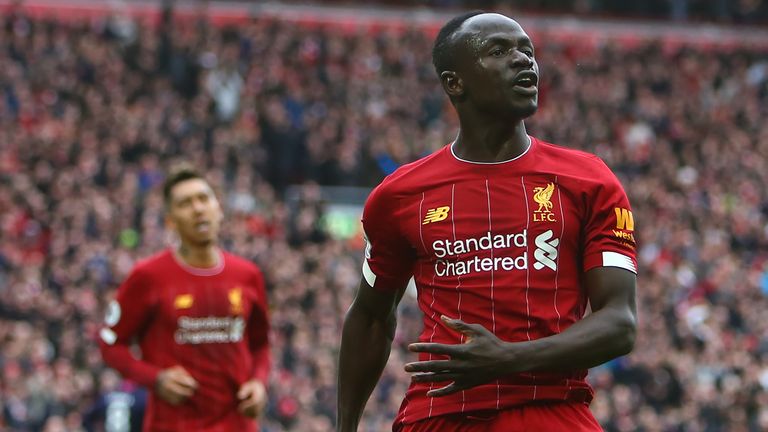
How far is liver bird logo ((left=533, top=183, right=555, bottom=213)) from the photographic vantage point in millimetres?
4582

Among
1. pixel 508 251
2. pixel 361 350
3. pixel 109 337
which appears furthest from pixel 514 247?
pixel 109 337

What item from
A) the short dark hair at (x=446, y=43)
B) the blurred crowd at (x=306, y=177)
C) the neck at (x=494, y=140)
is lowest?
the neck at (x=494, y=140)

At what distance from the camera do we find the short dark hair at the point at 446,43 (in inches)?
188

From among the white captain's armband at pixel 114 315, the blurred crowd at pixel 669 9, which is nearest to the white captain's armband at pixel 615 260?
the white captain's armband at pixel 114 315

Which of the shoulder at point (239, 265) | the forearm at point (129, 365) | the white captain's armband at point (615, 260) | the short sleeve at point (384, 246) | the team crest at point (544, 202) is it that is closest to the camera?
the white captain's armband at point (615, 260)

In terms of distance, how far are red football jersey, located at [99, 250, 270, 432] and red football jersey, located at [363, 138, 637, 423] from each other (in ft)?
11.1

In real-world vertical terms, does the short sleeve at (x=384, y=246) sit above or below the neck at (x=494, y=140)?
below

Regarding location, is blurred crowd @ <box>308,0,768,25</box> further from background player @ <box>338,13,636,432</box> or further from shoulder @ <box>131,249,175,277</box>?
background player @ <box>338,13,636,432</box>

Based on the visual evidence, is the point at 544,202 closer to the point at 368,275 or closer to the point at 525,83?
the point at 525,83

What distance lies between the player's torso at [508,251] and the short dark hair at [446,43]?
39 centimetres

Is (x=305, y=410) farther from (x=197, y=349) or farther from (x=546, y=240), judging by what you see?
(x=546, y=240)

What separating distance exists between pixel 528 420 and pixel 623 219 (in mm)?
700

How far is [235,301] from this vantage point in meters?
8.28

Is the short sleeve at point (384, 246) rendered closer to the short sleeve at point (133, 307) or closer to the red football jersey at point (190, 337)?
the red football jersey at point (190, 337)
